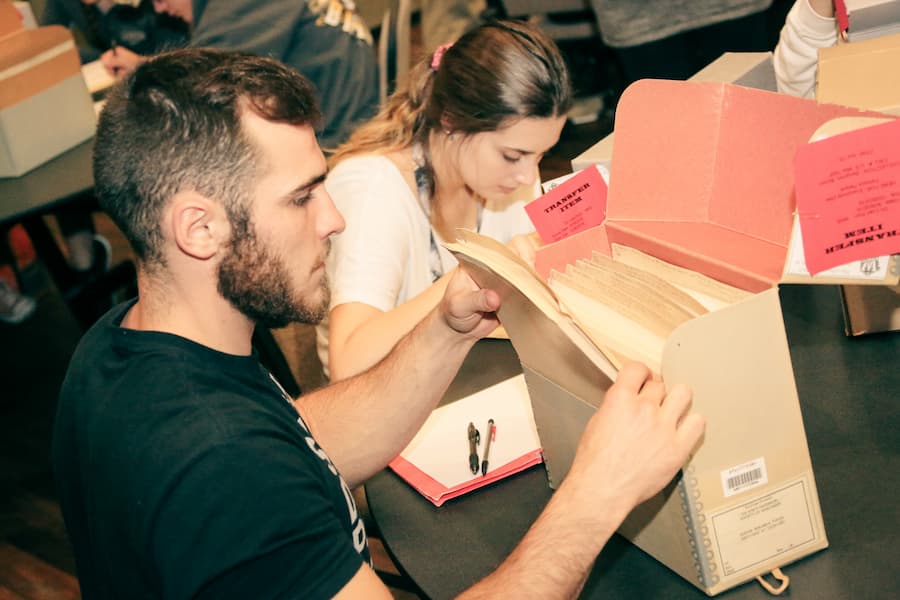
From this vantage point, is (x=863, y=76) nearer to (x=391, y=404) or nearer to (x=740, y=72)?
(x=740, y=72)

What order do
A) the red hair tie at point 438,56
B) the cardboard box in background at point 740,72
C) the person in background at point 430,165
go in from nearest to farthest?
1. the cardboard box in background at point 740,72
2. the person in background at point 430,165
3. the red hair tie at point 438,56

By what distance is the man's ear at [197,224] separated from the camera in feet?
3.63

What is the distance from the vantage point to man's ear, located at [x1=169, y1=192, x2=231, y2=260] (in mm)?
1107

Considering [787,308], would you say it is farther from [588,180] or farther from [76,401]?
[76,401]

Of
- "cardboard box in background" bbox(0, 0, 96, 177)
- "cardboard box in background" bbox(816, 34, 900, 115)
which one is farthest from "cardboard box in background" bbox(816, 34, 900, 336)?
"cardboard box in background" bbox(0, 0, 96, 177)

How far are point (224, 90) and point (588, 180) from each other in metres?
0.48

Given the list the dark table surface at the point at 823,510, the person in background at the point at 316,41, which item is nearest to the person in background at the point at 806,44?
the dark table surface at the point at 823,510

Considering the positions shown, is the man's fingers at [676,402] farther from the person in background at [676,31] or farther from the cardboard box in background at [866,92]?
the person in background at [676,31]

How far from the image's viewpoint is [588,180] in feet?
4.29

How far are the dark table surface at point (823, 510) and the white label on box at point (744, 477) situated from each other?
4.5 inches

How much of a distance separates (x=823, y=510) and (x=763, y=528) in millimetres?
129

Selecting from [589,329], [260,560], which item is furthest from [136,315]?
[589,329]

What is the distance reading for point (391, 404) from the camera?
1408 millimetres

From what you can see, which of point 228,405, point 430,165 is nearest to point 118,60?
point 430,165
